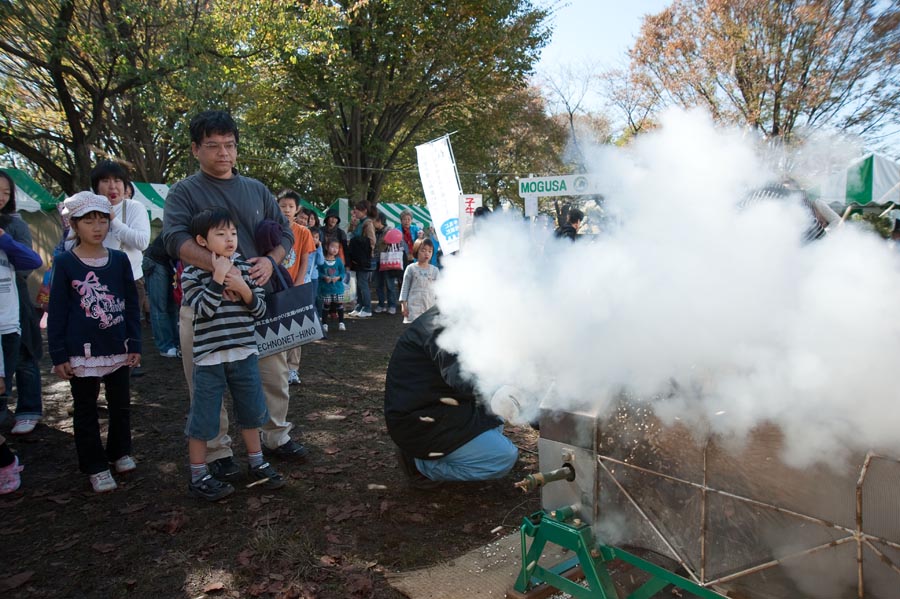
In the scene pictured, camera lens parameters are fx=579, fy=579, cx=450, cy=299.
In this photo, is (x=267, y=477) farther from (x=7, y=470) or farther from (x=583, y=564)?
(x=583, y=564)

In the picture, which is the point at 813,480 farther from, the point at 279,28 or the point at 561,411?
the point at 279,28

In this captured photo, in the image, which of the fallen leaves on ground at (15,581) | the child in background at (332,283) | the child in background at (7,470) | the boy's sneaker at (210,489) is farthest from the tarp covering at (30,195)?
the fallen leaves on ground at (15,581)

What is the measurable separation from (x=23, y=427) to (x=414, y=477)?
297cm

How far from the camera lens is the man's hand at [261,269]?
10.7 ft

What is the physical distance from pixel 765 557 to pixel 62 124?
2115 centimetres

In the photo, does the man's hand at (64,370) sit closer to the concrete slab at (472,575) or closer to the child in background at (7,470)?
the child in background at (7,470)

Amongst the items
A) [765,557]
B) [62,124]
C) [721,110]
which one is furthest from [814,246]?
[62,124]

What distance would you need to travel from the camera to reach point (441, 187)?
35.0ft

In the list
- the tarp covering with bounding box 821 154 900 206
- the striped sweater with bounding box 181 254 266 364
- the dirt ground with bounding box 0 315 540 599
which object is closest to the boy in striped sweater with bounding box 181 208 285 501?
the striped sweater with bounding box 181 254 266 364

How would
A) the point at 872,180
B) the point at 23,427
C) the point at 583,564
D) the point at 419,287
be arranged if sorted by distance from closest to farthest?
the point at 583,564, the point at 23,427, the point at 419,287, the point at 872,180

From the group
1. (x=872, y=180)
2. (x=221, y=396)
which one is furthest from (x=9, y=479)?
(x=872, y=180)

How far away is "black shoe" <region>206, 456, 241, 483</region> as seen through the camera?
11.3 ft

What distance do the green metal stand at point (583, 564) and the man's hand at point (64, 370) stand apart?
2622 mm

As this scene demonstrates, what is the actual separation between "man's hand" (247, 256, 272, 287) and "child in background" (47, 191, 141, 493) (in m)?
0.84
